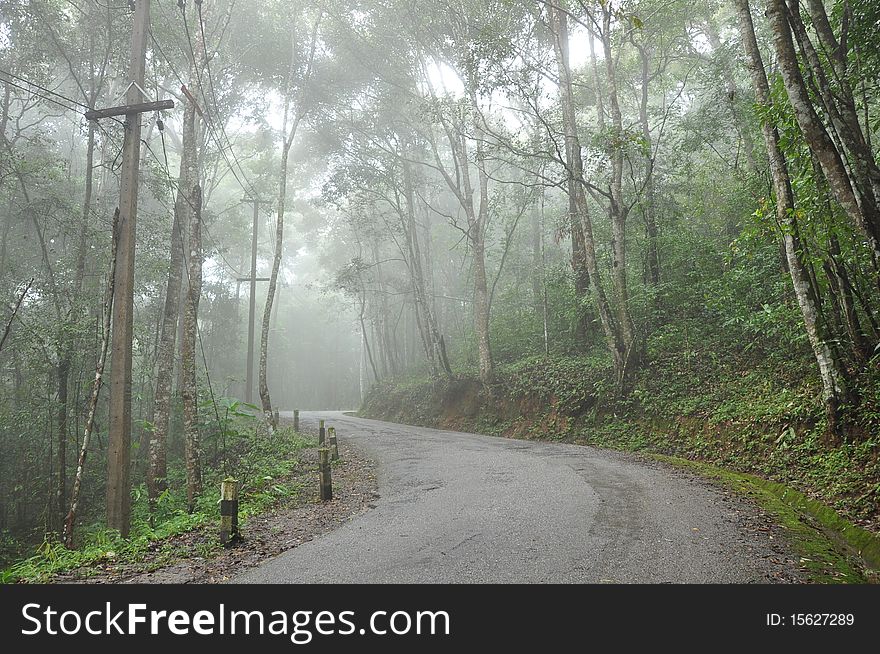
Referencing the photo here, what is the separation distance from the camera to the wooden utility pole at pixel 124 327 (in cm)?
680

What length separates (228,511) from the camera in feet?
18.6

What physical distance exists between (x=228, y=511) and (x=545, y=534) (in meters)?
3.51

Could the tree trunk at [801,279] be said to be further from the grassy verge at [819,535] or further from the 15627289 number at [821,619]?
the 15627289 number at [821,619]

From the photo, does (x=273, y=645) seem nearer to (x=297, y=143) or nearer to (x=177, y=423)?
(x=177, y=423)

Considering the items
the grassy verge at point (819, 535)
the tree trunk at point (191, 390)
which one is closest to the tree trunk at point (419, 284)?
the tree trunk at point (191, 390)

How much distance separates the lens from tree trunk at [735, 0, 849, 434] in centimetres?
643

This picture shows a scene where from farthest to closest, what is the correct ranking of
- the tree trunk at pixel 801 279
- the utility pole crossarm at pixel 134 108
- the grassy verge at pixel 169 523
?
the utility pole crossarm at pixel 134 108
the tree trunk at pixel 801 279
the grassy verge at pixel 169 523

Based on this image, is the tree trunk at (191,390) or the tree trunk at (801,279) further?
the tree trunk at (191,390)

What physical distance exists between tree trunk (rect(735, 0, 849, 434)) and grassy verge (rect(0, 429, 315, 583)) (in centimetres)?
779

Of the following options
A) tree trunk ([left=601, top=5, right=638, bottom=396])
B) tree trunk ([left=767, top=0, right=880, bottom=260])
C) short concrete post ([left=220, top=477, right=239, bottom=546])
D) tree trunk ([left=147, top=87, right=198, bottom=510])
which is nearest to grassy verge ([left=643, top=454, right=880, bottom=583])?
tree trunk ([left=767, top=0, right=880, bottom=260])

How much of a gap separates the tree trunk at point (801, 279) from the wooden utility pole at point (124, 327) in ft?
28.6

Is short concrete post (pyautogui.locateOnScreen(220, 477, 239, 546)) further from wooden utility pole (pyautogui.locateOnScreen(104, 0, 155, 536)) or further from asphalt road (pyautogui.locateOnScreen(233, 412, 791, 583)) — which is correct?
wooden utility pole (pyautogui.locateOnScreen(104, 0, 155, 536))

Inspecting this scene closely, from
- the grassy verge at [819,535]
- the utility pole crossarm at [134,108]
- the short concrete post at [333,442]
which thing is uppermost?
the utility pole crossarm at [134,108]

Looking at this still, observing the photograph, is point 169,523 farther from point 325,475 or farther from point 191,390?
point 191,390
